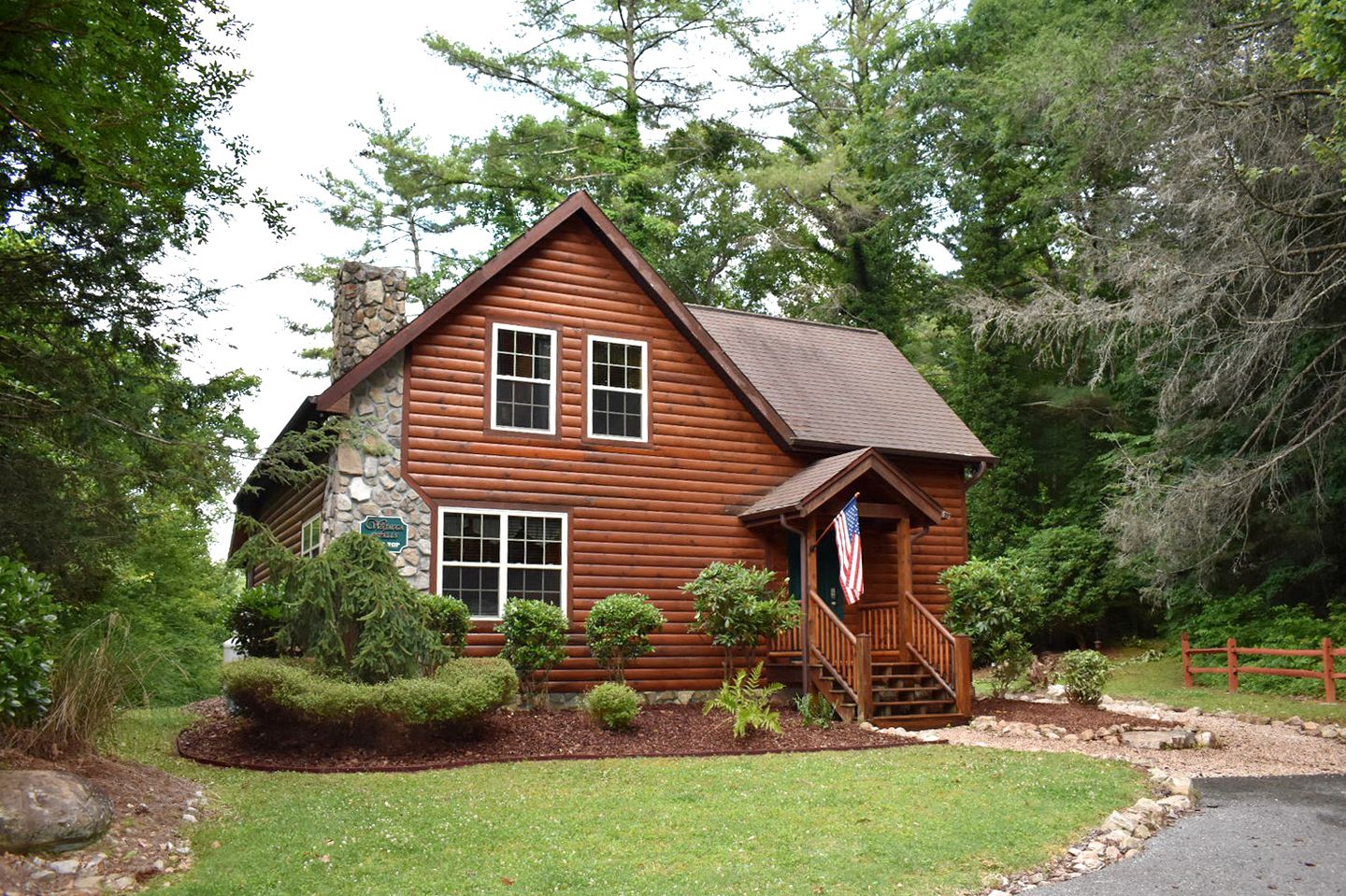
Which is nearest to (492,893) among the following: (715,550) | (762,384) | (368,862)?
(368,862)

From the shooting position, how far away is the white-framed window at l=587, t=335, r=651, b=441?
15.7 meters

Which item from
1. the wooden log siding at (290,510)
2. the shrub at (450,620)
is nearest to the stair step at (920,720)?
the shrub at (450,620)

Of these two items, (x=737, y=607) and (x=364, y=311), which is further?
(x=364, y=311)

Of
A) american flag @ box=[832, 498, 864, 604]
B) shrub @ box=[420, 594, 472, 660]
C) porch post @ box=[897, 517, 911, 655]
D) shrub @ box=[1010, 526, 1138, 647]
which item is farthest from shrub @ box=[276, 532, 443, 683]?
shrub @ box=[1010, 526, 1138, 647]

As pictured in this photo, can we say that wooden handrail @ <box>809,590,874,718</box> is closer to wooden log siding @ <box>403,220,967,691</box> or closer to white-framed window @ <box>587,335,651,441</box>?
wooden log siding @ <box>403,220,967,691</box>

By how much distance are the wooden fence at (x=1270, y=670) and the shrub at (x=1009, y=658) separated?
4.33 m

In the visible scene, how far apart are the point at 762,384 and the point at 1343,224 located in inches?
375

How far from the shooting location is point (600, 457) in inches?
610

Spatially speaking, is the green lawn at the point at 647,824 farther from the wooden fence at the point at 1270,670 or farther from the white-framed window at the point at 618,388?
the wooden fence at the point at 1270,670

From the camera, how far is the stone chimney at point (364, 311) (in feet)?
49.2

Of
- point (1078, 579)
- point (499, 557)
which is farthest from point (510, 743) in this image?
point (1078, 579)

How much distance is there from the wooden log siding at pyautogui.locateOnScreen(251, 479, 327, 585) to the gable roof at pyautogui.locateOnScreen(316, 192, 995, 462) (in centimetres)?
224

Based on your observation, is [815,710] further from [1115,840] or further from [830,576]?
[1115,840]

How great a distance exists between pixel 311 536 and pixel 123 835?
8.58m
